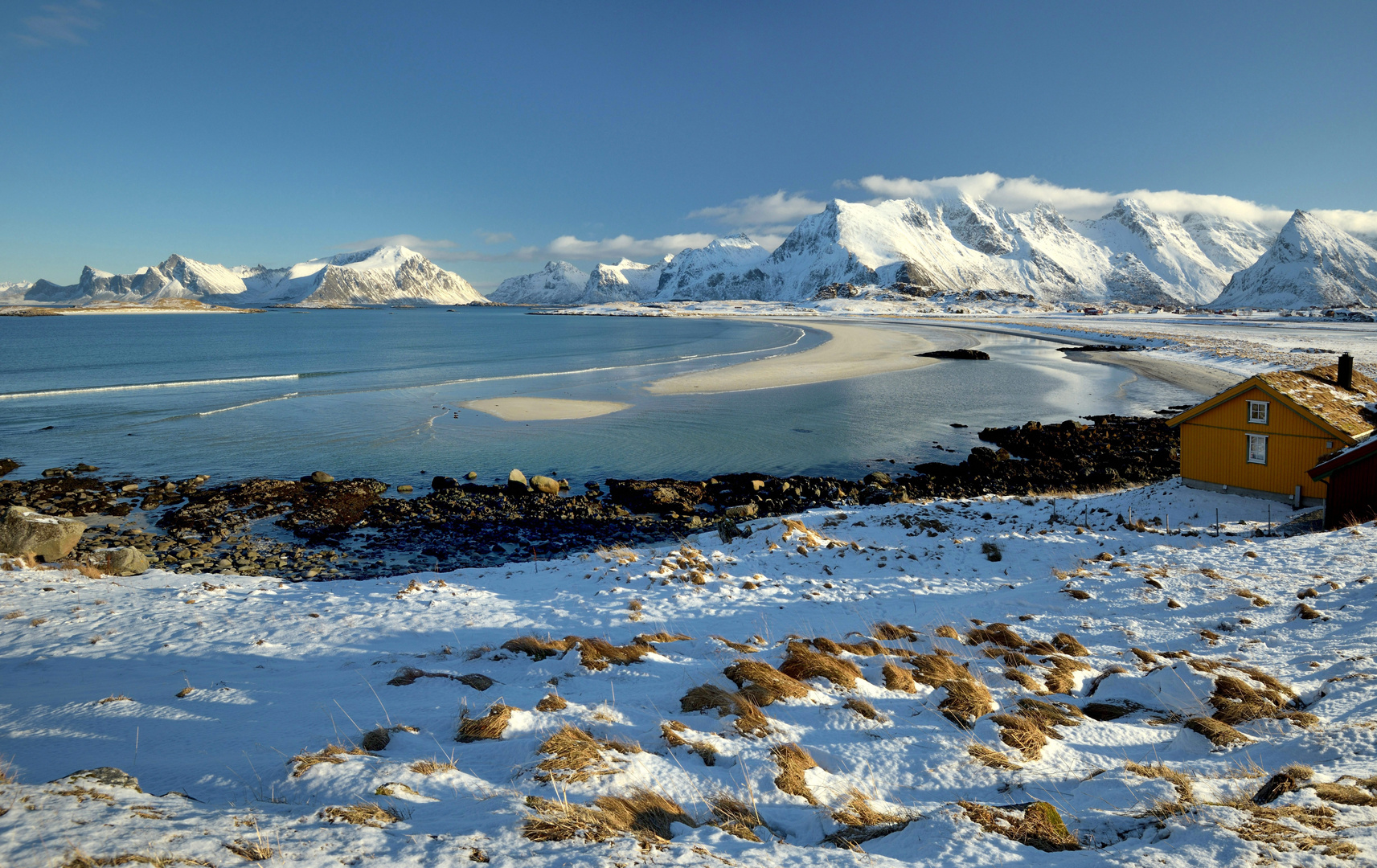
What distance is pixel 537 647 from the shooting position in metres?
9.20

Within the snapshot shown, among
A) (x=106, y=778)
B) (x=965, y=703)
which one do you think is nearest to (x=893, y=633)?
(x=965, y=703)

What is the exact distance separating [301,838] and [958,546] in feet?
50.4

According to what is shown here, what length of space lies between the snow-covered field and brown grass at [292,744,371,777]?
0.04m

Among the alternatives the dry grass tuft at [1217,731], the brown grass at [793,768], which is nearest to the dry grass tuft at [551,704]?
the brown grass at [793,768]

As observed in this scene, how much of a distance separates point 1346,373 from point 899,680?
26346 mm

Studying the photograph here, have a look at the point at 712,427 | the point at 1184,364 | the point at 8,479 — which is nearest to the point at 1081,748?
the point at 712,427

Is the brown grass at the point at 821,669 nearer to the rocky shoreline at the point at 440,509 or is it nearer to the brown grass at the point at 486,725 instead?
the brown grass at the point at 486,725

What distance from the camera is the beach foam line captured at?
46781 mm

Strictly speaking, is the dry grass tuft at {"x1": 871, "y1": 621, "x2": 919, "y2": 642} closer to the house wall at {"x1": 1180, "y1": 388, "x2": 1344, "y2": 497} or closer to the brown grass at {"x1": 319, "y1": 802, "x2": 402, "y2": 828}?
the brown grass at {"x1": 319, "y1": 802, "x2": 402, "y2": 828}

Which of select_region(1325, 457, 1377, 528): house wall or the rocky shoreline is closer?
select_region(1325, 457, 1377, 528): house wall

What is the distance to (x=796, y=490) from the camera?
2425 cm

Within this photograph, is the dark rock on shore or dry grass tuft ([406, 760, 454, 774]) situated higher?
the dark rock on shore

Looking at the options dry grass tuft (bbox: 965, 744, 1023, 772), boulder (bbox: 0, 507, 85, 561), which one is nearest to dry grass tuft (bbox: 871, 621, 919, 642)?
dry grass tuft (bbox: 965, 744, 1023, 772)

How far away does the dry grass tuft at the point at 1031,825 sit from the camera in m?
4.74
